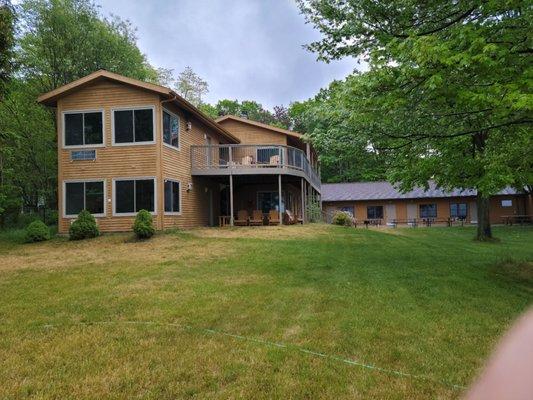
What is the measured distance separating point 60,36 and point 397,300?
Result: 25059mm

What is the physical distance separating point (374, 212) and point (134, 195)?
1000 inches

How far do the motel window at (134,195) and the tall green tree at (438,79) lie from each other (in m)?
8.74

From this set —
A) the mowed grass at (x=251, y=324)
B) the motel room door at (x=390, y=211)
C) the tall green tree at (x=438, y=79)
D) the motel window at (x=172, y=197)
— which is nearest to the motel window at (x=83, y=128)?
the motel window at (x=172, y=197)

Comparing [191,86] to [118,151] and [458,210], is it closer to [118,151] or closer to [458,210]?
[458,210]

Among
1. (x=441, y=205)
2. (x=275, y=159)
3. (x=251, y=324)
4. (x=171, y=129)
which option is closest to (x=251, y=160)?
(x=275, y=159)

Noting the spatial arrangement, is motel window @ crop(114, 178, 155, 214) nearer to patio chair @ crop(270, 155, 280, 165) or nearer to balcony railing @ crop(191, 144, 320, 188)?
balcony railing @ crop(191, 144, 320, 188)

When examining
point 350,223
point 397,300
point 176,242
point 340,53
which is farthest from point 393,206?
point 397,300

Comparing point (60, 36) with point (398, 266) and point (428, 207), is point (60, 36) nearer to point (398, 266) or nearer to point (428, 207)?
point (398, 266)

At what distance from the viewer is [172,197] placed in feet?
56.6

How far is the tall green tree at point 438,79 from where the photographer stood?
6.58 m

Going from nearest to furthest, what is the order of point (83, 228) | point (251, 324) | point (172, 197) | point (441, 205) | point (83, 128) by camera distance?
point (251, 324) → point (83, 228) → point (83, 128) → point (172, 197) → point (441, 205)

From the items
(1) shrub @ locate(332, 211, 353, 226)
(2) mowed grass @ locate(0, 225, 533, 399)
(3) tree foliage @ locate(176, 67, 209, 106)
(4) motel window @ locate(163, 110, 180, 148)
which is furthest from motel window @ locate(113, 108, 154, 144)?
(3) tree foliage @ locate(176, 67, 209, 106)

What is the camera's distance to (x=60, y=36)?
25.1 meters

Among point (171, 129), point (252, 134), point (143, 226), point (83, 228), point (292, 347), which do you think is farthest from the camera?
point (252, 134)
